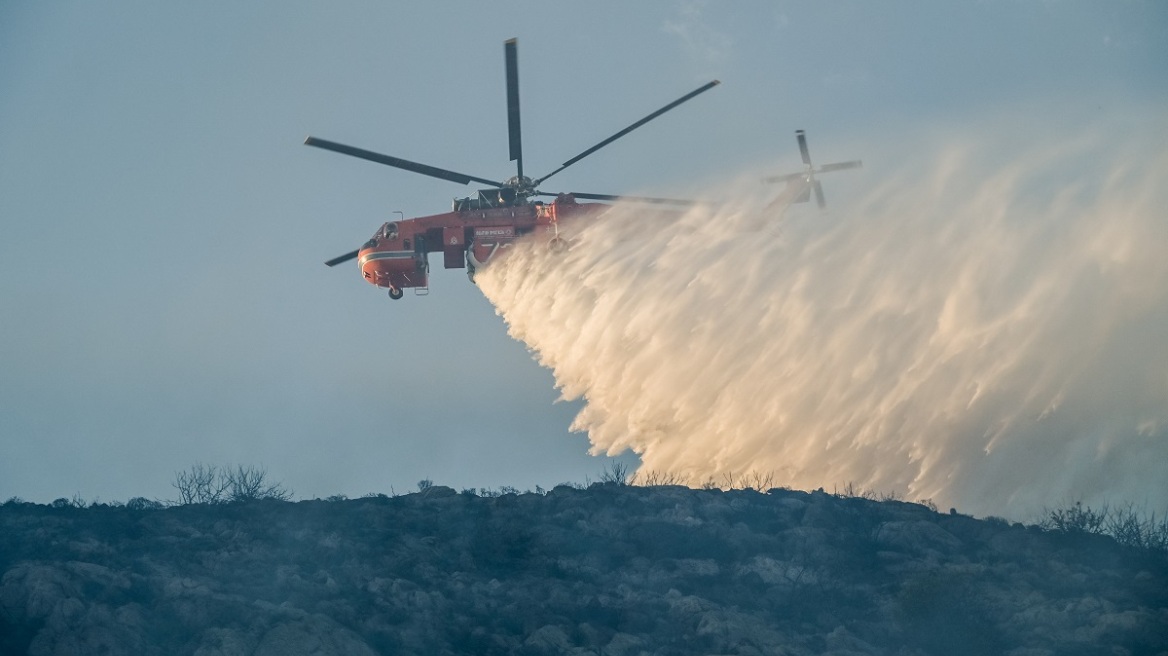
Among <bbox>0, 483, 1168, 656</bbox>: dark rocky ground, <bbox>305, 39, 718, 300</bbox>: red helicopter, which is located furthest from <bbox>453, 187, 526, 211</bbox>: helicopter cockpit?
<bbox>0, 483, 1168, 656</bbox>: dark rocky ground

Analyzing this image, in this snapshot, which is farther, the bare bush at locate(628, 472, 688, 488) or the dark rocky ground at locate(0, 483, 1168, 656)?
the bare bush at locate(628, 472, 688, 488)

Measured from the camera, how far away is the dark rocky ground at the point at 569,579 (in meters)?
35.8

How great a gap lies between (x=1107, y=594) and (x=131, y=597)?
25708mm

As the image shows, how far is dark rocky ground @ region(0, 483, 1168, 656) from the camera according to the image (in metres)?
35.8

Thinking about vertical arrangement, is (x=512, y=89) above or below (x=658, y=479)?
above

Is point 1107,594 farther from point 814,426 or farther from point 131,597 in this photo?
A: point 131,597

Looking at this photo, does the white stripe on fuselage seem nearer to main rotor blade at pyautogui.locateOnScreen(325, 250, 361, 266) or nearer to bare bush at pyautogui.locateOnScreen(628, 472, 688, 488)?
main rotor blade at pyautogui.locateOnScreen(325, 250, 361, 266)

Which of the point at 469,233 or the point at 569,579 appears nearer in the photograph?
the point at 569,579

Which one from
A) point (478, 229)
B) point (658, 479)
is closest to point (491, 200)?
point (478, 229)

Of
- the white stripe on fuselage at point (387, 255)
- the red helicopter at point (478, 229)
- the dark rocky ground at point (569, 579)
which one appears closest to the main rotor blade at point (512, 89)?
the red helicopter at point (478, 229)

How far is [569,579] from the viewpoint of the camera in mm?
40594

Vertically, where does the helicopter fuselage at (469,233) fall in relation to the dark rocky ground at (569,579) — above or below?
above

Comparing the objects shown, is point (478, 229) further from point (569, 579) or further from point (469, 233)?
point (569, 579)

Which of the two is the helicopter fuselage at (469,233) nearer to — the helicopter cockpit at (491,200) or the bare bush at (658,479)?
the helicopter cockpit at (491,200)
